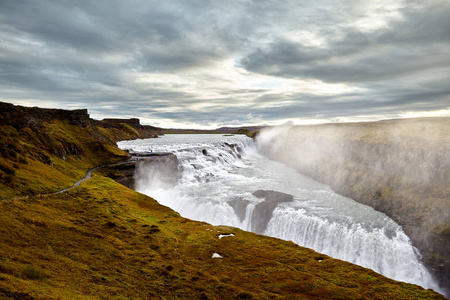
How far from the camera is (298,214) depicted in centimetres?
3728

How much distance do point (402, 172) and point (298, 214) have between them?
70.2 ft

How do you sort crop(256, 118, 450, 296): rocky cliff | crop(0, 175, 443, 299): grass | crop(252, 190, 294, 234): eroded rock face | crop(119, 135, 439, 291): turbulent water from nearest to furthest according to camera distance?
crop(0, 175, 443, 299): grass
crop(119, 135, 439, 291): turbulent water
crop(256, 118, 450, 296): rocky cliff
crop(252, 190, 294, 234): eroded rock face

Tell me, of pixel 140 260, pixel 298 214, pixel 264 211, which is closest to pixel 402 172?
pixel 298 214

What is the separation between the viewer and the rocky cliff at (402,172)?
3158 cm

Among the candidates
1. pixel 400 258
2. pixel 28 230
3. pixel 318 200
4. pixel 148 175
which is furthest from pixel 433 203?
pixel 148 175

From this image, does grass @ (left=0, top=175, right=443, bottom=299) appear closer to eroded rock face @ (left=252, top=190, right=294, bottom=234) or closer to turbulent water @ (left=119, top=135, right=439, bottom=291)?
turbulent water @ (left=119, top=135, right=439, bottom=291)

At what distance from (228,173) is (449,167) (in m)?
47.4

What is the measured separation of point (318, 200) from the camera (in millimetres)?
45031

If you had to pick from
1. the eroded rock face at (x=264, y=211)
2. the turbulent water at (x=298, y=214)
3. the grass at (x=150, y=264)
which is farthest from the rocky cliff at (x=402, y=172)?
the grass at (x=150, y=264)

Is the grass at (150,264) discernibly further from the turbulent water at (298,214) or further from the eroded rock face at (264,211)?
the eroded rock face at (264,211)

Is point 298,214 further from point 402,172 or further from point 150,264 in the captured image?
point 150,264

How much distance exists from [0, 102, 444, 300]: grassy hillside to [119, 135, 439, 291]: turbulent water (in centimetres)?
1197

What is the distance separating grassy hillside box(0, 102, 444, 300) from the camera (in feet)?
45.2

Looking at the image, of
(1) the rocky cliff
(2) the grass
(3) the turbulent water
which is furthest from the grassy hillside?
(1) the rocky cliff
